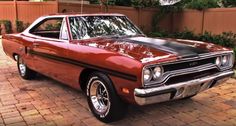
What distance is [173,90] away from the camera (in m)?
4.04

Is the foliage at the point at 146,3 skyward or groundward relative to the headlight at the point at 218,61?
skyward

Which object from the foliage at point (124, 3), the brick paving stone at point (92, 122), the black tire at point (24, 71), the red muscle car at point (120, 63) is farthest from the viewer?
the foliage at point (124, 3)

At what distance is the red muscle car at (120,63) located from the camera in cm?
397

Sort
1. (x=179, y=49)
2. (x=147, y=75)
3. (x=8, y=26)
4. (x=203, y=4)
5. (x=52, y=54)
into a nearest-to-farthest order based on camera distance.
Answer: (x=147, y=75), (x=179, y=49), (x=52, y=54), (x=203, y=4), (x=8, y=26)

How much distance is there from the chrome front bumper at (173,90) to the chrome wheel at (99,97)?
80 cm

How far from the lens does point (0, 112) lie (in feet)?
16.8

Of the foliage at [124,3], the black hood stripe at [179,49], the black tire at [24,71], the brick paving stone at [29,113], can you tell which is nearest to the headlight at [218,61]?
the black hood stripe at [179,49]

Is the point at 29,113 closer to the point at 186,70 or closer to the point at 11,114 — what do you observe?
the point at 11,114

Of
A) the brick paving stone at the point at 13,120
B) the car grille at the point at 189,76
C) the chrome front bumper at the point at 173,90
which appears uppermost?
the car grille at the point at 189,76

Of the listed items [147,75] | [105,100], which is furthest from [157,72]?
[105,100]

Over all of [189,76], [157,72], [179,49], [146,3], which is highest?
[146,3]

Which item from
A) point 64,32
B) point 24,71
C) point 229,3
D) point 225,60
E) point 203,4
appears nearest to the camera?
point 225,60

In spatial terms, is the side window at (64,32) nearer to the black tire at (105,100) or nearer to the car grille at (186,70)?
the black tire at (105,100)

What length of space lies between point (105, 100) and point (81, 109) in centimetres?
68
